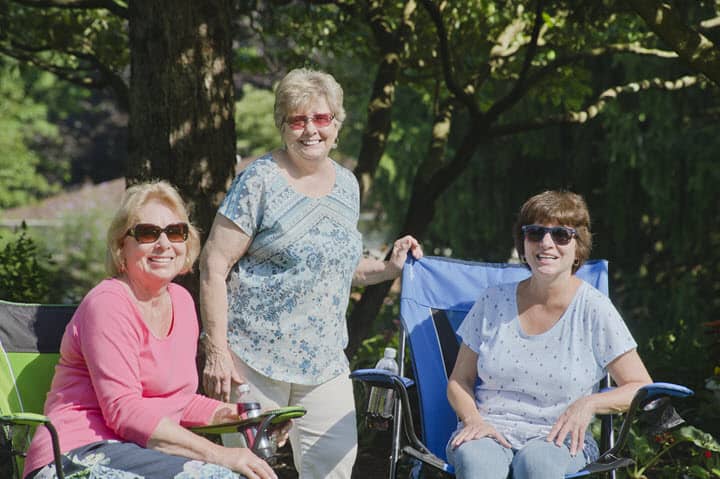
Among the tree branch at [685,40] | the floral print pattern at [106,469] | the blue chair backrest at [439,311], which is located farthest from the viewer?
the tree branch at [685,40]

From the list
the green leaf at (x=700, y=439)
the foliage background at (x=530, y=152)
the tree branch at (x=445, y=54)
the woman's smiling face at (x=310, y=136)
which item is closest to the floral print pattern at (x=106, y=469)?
the woman's smiling face at (x=310, y=136)

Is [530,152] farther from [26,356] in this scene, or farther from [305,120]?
[26,356]

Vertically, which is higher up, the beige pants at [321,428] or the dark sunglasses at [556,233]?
the dark sunglasses at [556,233]

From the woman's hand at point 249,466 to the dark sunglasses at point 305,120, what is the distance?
100cm

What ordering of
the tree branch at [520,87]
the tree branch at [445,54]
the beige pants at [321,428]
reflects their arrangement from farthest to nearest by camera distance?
1. the tree branch at [520,87]
2. the tree branch at [445,54]
3. the beige pants at [321,428]

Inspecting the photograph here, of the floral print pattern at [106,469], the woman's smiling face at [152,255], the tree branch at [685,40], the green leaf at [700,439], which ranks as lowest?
the green leaf at [700,439]

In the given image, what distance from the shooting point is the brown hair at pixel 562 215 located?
3.30 m

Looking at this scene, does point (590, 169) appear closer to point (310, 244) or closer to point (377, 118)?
point (377, 118)

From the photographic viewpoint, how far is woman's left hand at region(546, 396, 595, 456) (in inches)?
123

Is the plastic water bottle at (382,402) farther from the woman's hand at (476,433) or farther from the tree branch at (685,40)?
the tree branch at (685,40)

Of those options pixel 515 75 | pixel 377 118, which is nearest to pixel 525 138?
pixel 515 75

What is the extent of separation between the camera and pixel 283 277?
3.02 meters

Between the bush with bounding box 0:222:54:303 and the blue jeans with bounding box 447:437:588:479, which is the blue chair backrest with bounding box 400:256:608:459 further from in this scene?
the bush with bounding box 0:222:54:303

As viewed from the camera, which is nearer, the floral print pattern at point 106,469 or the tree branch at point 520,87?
the floral print pattern at point 106,469
